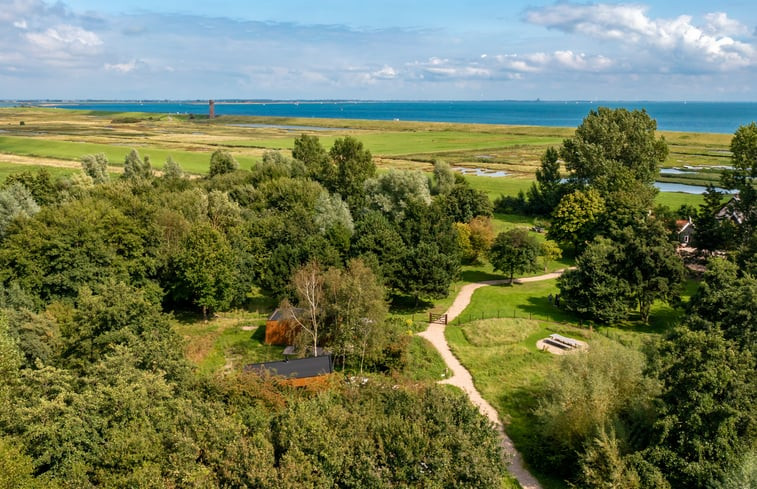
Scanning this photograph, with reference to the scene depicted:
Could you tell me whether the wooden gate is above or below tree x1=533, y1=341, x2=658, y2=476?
below

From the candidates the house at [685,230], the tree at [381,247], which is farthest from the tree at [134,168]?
the house at [685,230]

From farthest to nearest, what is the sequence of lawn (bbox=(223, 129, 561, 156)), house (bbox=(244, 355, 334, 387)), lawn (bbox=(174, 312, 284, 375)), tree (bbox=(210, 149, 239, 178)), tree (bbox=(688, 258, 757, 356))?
1. lawn (bbox=(223, 129, 561, 156))
2. tree (bbox=(210, 149, 239, 178))
3. lawn (bbox=(174, 312, 284, 375))
4. house (bbox=(244, 355, 334, 387))
5. tree (bbox=(688, 258, 757, 356))

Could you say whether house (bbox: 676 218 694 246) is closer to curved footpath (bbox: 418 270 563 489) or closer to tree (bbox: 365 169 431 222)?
curved footpath (bbox: 418 270 563 489)

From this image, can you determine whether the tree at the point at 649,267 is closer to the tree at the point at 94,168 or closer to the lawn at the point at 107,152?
the tree at the point at 94,168

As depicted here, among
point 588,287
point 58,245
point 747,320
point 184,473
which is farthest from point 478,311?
point 58,245

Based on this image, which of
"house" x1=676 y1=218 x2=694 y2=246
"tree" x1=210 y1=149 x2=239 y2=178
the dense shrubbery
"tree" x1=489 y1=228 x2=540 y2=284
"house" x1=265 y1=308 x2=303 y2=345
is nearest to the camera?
the dense shrubbery

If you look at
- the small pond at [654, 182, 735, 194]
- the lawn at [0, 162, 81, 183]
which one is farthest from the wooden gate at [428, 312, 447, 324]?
the lawn at [0, 162, 81, 183]
